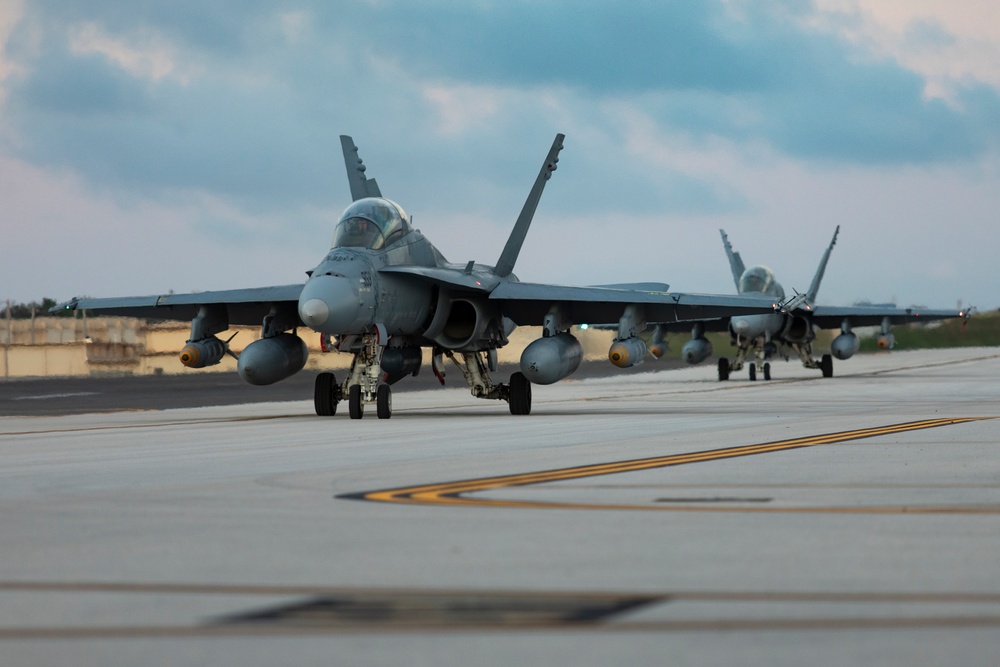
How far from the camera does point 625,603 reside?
208 inches

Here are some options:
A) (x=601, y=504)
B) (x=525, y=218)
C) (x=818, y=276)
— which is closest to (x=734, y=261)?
(x=818, y=276)

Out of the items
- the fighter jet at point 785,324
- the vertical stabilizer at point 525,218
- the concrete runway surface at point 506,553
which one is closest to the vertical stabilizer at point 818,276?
the fighter jet at point 785,324

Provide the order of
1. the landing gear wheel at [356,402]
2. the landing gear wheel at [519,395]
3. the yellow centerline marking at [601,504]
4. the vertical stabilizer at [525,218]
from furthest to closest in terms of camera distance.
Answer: the vertical stabilizer at [525,218], the landing gear wheel at [519,395], the landing gear wheel at [356,402], the yellow centerline marking at [601,504]

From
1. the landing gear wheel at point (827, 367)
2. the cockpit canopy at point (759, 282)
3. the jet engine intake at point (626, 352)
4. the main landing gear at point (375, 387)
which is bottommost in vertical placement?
the landing gear wheel at point (827, 367)

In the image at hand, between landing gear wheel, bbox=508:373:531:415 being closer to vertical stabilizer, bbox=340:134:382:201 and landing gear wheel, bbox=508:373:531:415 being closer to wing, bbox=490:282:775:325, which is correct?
wing, bbox=490:282:775:325

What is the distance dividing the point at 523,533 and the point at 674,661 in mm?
3074

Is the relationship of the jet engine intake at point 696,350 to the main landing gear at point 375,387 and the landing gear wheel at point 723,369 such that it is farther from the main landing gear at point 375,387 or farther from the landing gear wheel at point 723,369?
the main landing gear at point 375,387

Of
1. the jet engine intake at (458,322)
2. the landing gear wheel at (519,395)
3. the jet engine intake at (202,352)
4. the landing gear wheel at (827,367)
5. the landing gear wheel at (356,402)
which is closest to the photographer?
the landing gear wheel at (356,402)

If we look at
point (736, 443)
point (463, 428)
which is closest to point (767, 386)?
point (463, 428)

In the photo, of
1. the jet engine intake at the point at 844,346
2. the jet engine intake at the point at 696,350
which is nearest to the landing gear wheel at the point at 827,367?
the jet engine intake at the point at 844,346

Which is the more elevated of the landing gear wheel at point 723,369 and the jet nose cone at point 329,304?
the jet nose cone at point 329,304

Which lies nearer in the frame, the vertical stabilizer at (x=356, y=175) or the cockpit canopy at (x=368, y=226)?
the cockpit canopy at (x=368, y=226)

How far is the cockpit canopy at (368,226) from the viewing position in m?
22.5

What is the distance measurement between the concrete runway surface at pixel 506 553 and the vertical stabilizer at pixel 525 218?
11.4 metres
